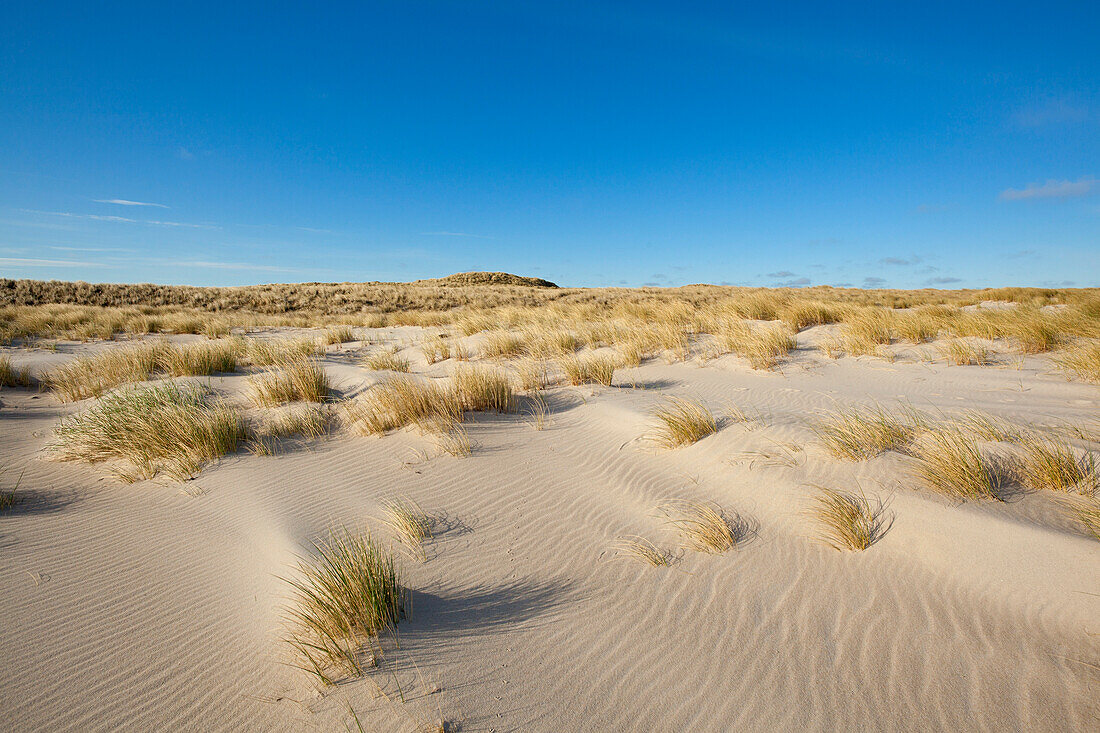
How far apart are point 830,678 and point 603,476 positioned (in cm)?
234

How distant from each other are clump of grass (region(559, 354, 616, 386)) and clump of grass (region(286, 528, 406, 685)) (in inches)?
188

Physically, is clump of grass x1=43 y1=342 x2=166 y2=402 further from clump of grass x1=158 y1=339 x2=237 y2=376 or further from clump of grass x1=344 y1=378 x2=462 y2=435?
clump of grass x1=344 y1=378 x2=462 y2=435

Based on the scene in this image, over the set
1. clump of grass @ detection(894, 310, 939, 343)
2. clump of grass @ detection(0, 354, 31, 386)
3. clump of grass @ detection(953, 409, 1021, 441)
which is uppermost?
clump of grass @ detection(894, 310, 939, 343)

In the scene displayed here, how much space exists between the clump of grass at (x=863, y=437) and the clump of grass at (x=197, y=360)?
369 inches

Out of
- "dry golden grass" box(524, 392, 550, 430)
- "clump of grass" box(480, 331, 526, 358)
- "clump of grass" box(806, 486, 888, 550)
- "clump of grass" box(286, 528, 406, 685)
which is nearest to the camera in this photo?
"clump of grass" box(286, 528, 406, 685)

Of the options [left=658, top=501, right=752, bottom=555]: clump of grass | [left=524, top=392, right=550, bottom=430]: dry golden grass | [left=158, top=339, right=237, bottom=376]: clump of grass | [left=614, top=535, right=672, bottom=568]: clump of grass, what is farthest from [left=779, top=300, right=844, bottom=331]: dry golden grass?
[left=158, top=339, right=237, bottom=376]: clump of grass

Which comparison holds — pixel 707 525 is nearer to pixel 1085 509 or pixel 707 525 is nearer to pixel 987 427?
pixel 1085 509

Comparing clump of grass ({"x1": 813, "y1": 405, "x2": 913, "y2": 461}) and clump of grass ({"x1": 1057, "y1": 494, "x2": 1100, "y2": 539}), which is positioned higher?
clump of grass ({"x1": 813, "y1": 405, "x2": 913, "y2": 461})

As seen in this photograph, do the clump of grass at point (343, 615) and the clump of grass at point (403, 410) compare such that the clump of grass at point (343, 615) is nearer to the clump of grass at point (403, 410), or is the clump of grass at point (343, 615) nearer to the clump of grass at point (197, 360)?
the clump of grass at point (403, 410)

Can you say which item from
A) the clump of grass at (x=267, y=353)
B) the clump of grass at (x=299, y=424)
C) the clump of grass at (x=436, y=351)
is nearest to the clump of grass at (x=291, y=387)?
the clump of grass at (x=299, y=424)

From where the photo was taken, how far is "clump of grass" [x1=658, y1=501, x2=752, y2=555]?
300 cm

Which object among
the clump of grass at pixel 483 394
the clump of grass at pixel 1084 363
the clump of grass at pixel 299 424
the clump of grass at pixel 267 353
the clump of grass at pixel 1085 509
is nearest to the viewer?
the clump of grass at pixel 1085 509

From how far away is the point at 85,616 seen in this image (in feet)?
8.44

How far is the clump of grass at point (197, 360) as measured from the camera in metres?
8.09
